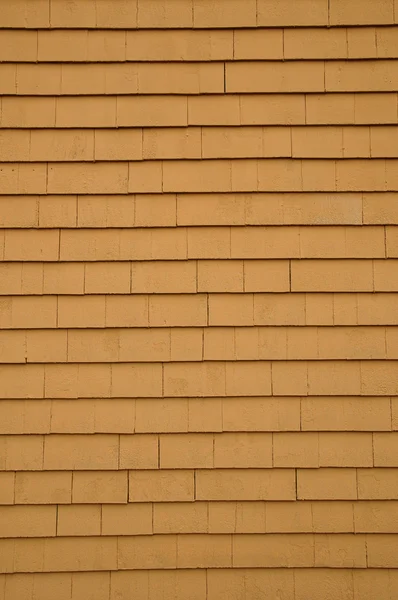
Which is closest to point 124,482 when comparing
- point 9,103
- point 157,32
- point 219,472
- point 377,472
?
point 219,472

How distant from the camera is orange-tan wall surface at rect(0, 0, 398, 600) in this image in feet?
12.3

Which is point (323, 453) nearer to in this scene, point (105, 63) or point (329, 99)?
point (329, 99)

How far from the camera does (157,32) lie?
3.79 meters

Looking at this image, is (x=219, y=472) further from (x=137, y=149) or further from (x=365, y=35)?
(x=365, y=35)

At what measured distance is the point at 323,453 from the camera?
375 centimetres

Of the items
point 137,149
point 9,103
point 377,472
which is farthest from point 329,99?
point 377,472

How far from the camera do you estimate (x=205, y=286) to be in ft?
12.4

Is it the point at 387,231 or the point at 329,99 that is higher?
the point at 329,99

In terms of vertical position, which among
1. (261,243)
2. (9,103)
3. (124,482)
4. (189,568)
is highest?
(9,103)

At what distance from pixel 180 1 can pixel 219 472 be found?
2376mm

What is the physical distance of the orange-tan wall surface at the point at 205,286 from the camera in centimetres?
373

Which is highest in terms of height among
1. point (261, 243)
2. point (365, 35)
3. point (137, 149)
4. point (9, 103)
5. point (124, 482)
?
point (365, 35)

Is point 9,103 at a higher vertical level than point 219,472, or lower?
higher

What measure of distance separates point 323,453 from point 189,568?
0.88 m
